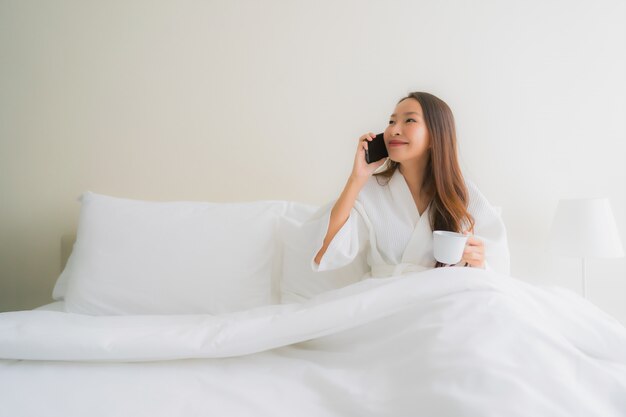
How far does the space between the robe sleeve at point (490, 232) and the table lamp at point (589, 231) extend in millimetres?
484

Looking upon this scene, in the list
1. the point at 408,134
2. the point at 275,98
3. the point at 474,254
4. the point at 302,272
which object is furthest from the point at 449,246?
the point at 275,98

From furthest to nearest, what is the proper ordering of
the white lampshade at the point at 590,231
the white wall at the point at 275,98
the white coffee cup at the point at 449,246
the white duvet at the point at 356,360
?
the white wall at the point at 275,98 < the white lampshade at the point at 590,231 < the white coffee cup at the point at 449,246 < the white duvet at the point at 356,360

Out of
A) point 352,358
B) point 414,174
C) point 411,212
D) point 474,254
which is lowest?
point 352,358

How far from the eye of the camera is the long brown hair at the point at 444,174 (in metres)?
1.27

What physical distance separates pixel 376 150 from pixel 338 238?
1.17 ft

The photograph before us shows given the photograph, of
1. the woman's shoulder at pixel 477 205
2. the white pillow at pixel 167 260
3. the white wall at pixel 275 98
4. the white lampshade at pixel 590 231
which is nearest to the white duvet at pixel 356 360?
the white pillow at pixel 167 260

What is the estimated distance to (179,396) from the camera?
67cm

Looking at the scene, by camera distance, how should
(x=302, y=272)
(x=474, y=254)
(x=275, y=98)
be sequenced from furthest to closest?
(x=275, y=98)
(x=302, y=272)
(x=474, y=254)

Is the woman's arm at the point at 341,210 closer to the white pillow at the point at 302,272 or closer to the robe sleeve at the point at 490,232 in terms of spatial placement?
Result: the white pillow at the point at 302,272

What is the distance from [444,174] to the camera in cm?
131

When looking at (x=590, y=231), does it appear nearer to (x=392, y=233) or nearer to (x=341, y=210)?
(x=392, y=233)

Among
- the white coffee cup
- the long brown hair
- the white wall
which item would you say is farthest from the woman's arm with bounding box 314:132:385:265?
the white wall

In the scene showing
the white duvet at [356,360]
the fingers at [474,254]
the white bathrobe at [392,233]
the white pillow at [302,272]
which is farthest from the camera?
the white pillow at [302,272]

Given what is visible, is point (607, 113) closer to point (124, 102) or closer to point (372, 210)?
point (372, 210)
